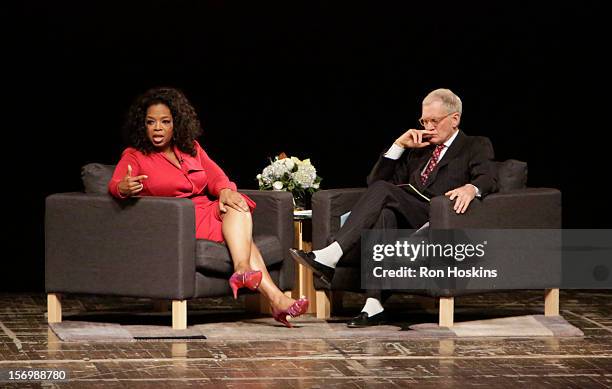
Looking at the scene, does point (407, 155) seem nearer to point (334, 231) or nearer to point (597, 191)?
point (334, 231)

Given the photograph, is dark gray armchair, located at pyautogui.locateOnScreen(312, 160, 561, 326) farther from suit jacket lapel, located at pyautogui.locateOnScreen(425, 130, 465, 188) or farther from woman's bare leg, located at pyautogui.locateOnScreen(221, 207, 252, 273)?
woman's bare leg, located at pyautogui.locateOnScreen(221, 207, 252, 273)

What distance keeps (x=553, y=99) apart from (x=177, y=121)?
11.2ft

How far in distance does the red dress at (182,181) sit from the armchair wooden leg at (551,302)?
→ 4.82 ft

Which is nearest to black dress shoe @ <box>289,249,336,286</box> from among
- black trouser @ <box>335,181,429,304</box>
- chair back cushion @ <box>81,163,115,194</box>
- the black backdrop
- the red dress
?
black trouser @ <box>335,181,429,304</box>

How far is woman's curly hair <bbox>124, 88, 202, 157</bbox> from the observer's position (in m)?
6.71

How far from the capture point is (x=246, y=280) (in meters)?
6.38

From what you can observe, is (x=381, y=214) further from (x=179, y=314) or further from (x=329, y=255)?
(x=179, y=314)

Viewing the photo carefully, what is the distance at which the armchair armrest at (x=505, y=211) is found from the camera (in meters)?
6.44

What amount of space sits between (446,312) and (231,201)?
1.10 m

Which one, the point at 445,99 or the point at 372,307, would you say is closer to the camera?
the point at 372,307

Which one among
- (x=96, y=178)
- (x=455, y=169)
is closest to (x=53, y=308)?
(x=96, y=178)

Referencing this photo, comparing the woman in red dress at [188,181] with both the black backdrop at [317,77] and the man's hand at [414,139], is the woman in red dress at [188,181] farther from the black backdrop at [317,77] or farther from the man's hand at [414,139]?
the black backdrop at [317,77]

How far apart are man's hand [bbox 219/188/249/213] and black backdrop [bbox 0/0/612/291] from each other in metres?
2.68

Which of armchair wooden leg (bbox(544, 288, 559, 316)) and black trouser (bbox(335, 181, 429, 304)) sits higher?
black trouser (bbox(335, 181, 429, 304))
